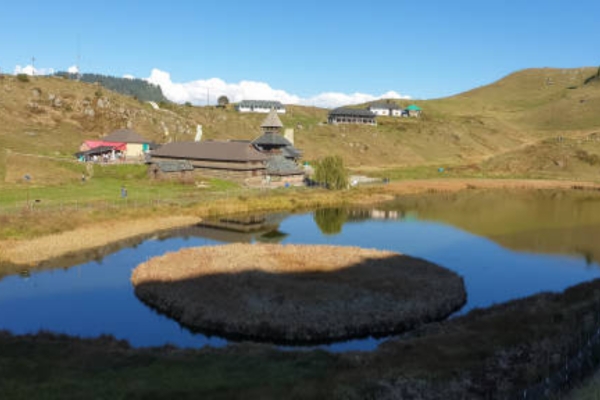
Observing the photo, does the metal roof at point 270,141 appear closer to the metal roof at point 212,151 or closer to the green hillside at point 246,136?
the metal roof at point 212,151

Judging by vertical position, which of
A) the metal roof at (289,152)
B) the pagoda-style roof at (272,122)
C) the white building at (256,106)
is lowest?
the metal roof at (289,152)

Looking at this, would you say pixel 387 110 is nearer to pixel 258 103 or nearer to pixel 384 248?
pixel 258 103

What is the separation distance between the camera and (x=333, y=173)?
78.0 m

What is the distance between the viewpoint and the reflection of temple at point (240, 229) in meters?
49.4

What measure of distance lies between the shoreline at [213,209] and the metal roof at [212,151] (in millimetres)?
12510

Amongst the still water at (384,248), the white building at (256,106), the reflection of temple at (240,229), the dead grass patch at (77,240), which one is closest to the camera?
the still water at (384,248)

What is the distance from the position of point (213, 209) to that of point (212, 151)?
26.3 metres

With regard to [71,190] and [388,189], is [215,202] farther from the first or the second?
[388,189]

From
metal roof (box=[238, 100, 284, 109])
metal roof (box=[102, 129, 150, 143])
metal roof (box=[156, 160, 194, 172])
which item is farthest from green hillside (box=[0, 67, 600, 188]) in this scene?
metal roof (box=[156, 160, 194, 172])

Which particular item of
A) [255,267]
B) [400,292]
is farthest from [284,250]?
[400,292]

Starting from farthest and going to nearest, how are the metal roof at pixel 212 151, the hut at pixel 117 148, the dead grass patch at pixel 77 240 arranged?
the hut at pixel 117 148, the metal roof at pixel 212 151, the dead grass patch at pixel 77 240

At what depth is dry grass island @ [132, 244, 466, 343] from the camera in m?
26.3

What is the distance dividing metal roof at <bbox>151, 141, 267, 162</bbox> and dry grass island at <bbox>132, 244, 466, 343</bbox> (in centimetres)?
4256

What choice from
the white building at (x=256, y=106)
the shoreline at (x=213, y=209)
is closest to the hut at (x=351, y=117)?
the white building at (x=256, y=106)
